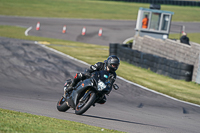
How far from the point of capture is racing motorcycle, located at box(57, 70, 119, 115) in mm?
7139

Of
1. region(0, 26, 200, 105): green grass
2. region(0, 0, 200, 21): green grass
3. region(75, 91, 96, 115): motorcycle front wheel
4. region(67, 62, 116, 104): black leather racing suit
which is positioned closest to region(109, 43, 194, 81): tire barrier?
region(0, 26, 200, 105): green grass

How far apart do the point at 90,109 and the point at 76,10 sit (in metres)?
36.9

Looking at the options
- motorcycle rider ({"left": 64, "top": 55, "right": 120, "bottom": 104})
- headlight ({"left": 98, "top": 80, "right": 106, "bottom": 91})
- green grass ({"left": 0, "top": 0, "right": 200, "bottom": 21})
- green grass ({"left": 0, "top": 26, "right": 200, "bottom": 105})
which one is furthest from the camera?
green grass ({"left": 0, "top": 0, "right": 200, "bottom": 21})

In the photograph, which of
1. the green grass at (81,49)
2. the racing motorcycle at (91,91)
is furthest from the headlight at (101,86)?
the green grass at (81,49)

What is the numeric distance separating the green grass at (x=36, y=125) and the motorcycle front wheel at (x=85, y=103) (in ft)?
2.64

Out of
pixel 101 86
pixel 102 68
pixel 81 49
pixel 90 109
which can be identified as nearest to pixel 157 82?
pixel 90 109

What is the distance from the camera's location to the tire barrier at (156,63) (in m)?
14.9

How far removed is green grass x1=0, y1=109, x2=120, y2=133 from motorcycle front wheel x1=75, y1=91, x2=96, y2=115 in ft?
2.64

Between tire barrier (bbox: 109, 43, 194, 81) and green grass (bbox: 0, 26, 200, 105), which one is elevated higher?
tire barrier (bbox: 109, 43, 194, 81)

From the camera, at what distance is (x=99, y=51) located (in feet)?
70.3

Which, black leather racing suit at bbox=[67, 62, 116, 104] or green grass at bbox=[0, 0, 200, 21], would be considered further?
green grass at bbox=[0, 0, 200, 21]

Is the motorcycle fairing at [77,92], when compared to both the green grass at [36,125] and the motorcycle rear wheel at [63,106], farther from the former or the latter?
the green grass at [36,125]

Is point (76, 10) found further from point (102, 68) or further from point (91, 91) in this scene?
point (91, 91)

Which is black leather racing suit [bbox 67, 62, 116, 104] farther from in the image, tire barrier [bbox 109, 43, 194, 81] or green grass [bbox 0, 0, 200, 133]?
tire barrier [bbox 109, 43, 194, 81]
